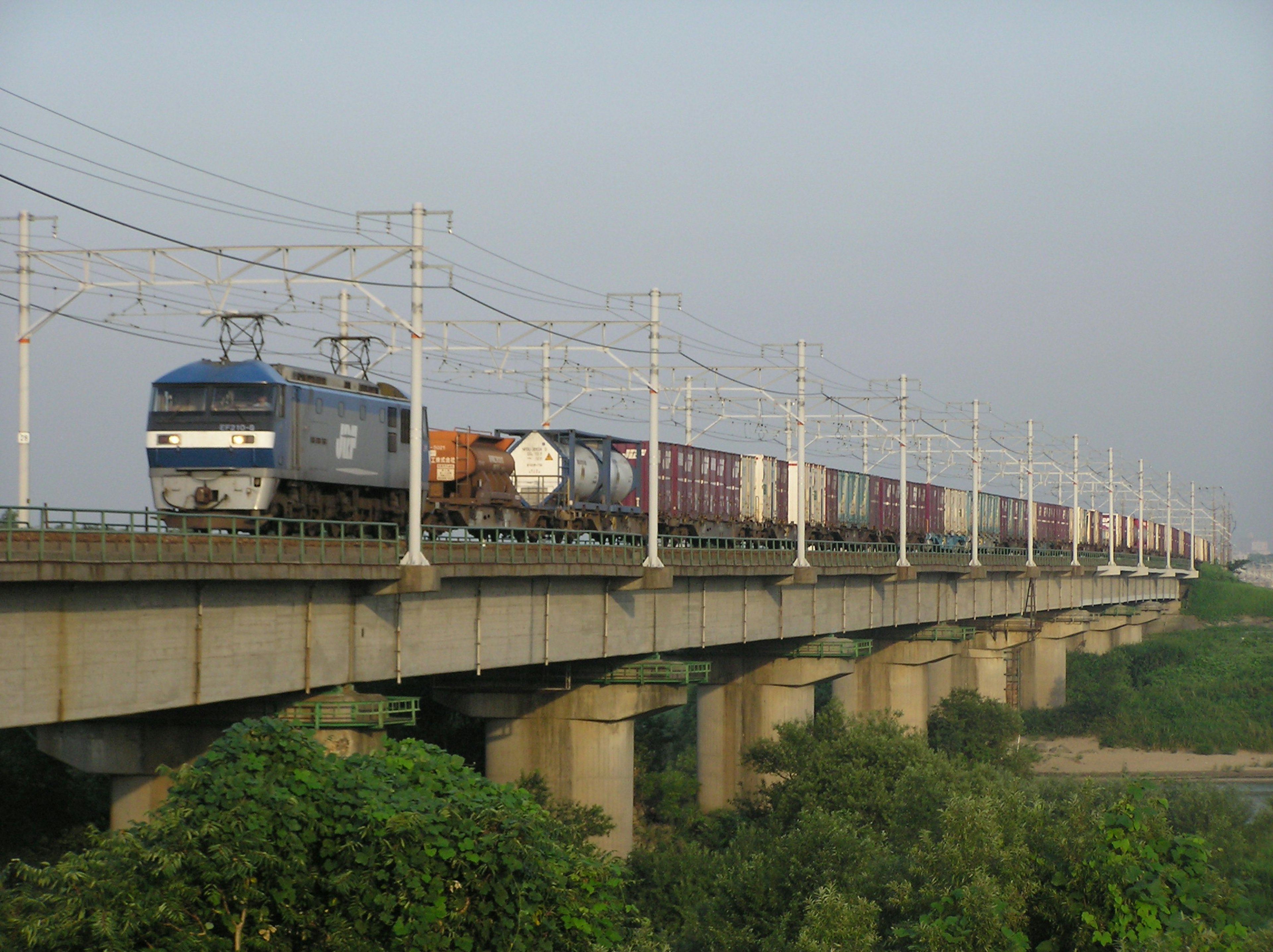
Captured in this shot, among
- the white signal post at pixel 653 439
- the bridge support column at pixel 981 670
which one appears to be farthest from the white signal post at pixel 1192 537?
the white signal post at pixel 653 439

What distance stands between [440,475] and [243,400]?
1390cm

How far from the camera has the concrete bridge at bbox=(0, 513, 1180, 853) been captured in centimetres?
2277

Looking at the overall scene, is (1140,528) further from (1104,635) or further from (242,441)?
(242,441)

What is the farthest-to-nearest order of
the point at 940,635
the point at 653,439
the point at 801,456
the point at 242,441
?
the point at 940,635 < the point at 801,456 < the point at 653,439 < the point at 242,441

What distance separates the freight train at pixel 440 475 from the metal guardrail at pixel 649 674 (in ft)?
20.7

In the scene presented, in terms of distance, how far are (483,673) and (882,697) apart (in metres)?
40.0

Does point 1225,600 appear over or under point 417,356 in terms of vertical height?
under

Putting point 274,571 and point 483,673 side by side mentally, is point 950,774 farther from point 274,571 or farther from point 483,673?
point 274,571

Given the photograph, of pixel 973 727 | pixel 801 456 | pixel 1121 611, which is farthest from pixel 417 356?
pixel 1121 611

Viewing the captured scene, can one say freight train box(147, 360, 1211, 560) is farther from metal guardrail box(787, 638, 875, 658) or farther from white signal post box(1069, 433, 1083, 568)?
white signal post box(1069, 433, 1083, 568)

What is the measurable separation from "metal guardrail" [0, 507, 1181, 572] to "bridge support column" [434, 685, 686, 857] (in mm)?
5068

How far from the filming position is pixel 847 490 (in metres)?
74.9

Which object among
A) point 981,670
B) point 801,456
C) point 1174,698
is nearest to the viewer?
point 801,456

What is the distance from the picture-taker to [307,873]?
19.9m
